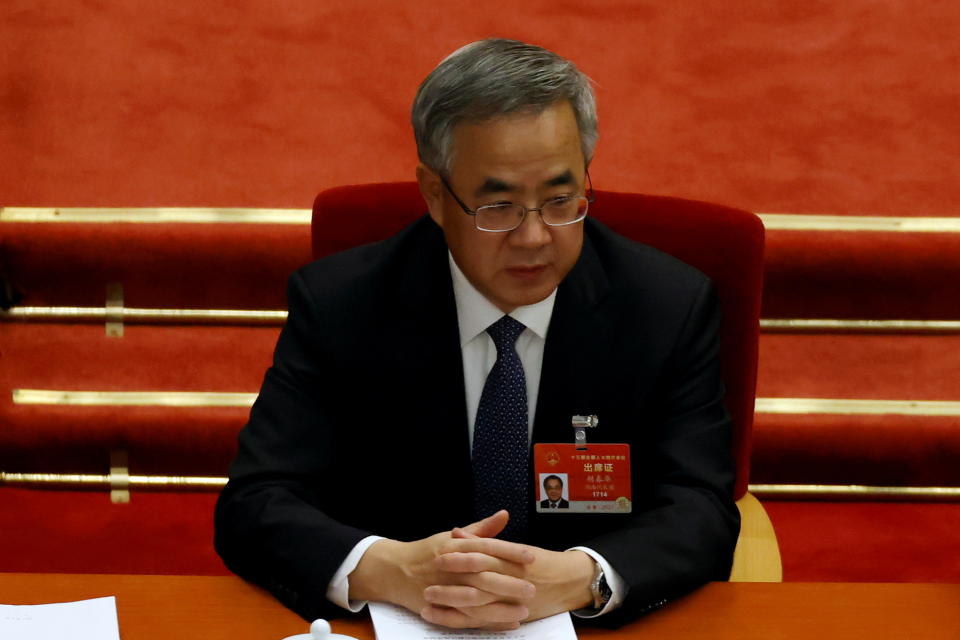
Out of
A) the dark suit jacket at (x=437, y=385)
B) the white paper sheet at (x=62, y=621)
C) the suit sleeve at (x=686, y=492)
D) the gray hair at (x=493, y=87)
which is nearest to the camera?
the white paper sheet at (x=62, y=621)

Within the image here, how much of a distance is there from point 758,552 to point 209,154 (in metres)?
1.46

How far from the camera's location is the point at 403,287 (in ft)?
4.94

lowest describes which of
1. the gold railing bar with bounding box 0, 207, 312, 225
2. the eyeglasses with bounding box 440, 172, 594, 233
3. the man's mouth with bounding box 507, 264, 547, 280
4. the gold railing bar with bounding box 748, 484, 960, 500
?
the gold railing bar with bounding box 748, 484, 960, 500

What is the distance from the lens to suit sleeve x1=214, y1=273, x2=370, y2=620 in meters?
1.21

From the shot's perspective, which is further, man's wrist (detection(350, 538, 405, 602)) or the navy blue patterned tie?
the navy blue patterned tie

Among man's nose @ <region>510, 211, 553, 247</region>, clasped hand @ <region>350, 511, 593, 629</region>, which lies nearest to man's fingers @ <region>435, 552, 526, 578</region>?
clasped hand @ <region>350, 511, 593, 629</region>

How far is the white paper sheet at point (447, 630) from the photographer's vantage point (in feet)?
3.67

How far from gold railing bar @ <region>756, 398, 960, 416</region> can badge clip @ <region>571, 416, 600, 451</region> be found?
0.88m

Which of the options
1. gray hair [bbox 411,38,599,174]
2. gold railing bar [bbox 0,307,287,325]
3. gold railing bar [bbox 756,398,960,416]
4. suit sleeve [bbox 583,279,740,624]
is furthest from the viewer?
gold railing bar [bbox 0,307,287,325]

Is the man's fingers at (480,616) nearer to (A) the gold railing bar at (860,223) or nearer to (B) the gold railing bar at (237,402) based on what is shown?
(B) the gold railing bar at (237,402)

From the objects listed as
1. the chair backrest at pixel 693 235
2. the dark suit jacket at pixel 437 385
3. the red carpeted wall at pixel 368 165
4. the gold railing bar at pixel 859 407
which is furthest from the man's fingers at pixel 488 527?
the gold railing bar at pixel 859 407

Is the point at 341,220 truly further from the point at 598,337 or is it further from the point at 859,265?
the point at 859,265

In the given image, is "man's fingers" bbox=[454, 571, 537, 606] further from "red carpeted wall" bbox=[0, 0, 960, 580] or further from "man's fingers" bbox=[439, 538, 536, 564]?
"red carpeted wall" bbox=[0, 0, 960, 580]

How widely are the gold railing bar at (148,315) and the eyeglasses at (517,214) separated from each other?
3.52ft
